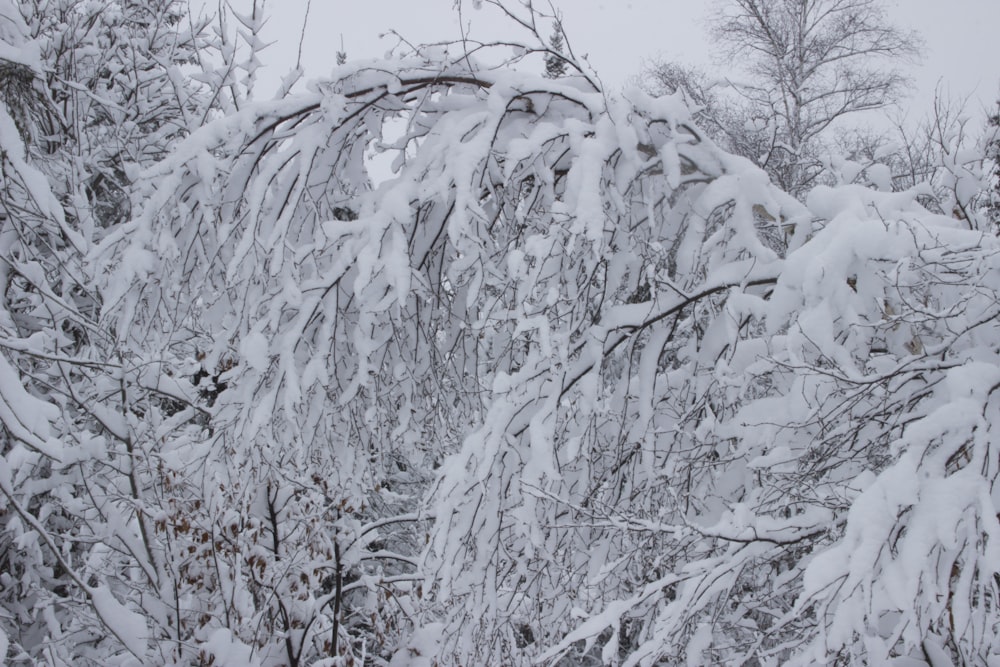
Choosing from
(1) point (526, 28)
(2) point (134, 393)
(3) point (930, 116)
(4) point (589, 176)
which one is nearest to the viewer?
(4) point (589, 176)

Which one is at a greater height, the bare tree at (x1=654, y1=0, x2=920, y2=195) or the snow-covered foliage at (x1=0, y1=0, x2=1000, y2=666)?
the bare tree at (x1=654, y1=0, x2=920, y2=195)

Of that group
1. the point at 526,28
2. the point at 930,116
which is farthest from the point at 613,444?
the point at 930,116

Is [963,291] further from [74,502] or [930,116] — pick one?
[930,116]

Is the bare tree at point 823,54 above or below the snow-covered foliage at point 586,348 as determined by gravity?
above

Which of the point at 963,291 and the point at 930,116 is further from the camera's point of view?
the point at 930,116

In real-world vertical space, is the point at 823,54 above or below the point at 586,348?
above

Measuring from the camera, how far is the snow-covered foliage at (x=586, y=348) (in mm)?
1866

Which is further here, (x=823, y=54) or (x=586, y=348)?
(x=823, y=54)

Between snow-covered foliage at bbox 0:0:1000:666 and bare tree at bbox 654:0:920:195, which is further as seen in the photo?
bare tree at bbox 654:0:920:195

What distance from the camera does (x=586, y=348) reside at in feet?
8.06

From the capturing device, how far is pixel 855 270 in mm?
2090

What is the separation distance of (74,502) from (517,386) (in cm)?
344

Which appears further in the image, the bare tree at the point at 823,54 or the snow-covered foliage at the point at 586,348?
the bare tree at the point at 823,54

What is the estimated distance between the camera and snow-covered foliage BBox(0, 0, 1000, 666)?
6.12 ft
